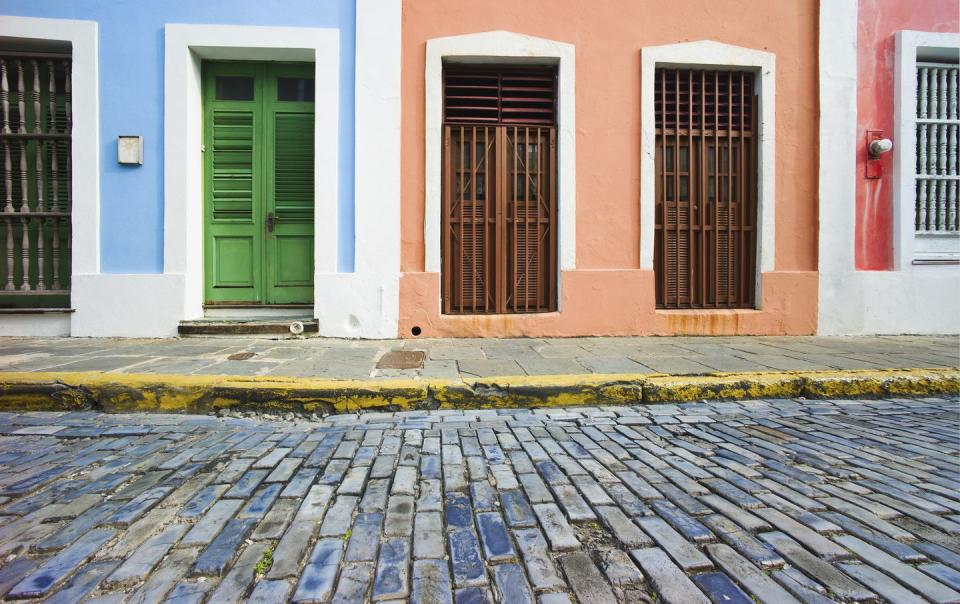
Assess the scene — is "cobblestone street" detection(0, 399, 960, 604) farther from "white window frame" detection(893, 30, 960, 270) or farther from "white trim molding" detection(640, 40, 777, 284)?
"white window frame" detection(893, 30, 960, 270)

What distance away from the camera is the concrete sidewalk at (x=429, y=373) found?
3525mm

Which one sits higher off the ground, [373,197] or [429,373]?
[373,197]

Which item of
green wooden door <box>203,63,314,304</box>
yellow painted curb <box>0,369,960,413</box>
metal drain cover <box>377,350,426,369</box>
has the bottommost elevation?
yellow painted curb <box>0,369,960,413</box>

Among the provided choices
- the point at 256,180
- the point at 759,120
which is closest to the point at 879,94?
the point at 759,120

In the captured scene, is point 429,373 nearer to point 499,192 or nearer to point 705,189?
point 499,192

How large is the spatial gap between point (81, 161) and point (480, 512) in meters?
6.53

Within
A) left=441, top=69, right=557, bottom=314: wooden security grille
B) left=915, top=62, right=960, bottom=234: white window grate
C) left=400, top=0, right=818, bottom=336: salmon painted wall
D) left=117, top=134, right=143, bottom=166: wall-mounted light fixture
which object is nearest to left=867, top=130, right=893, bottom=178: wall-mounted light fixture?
left=915, top=62, right=960, bottom=234: white window grate

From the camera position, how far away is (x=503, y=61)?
5977 mm

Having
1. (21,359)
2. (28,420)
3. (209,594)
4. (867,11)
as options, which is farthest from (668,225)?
(21,359)

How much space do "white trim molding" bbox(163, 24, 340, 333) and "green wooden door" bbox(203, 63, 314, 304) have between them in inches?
9.3

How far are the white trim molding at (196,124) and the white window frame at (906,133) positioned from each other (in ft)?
24.6

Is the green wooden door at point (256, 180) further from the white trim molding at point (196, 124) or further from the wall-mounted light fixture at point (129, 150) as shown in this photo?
the wall-mounted light fixture at point (129, 150)

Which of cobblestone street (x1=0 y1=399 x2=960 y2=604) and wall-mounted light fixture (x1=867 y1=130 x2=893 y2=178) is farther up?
wall-mounted light fixture (x1=867 y1=130 x2=893 y2=178)

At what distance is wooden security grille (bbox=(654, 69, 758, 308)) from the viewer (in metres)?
6.20
